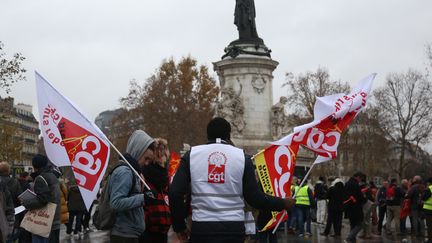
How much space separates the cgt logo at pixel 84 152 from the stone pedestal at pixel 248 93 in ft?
87.9

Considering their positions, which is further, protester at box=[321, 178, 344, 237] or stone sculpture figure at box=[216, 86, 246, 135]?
stone sculpture figure at box=[216, 86, 246, 135]

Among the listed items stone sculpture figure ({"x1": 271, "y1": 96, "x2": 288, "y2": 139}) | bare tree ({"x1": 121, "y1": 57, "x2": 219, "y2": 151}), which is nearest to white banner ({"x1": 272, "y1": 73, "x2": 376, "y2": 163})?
stone sculpture figure ({"x1": 271, "y1": 96, "x2": 288, "y2": 139})

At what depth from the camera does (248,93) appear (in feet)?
114

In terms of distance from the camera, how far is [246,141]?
3412 cm

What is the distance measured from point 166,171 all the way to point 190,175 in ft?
6.17

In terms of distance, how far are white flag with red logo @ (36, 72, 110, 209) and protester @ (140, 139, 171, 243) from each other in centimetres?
58

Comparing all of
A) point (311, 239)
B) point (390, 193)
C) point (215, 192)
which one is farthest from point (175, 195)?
point (390, 193)

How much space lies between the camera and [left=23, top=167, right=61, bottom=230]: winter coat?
27.2 ft

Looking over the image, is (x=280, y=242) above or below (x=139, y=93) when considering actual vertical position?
below

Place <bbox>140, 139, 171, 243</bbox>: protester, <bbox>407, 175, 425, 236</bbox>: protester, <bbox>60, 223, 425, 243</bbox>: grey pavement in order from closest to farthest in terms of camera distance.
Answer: <bbox>140, 139, 171, 243</bbox>: protester, <bbox>60, 223, 425, 243</bbox>: grey pavement, <bbox>407, 175, 425, 236</bbox>: protester

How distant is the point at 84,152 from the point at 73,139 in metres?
0.21

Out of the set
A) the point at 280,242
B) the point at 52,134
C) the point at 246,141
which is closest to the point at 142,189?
the point at 52,134

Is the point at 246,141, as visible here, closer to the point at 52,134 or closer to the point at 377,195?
the point at 377,195

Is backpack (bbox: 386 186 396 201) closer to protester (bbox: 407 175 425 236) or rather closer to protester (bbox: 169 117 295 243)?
protester (bbox: 407 175 425 236)
